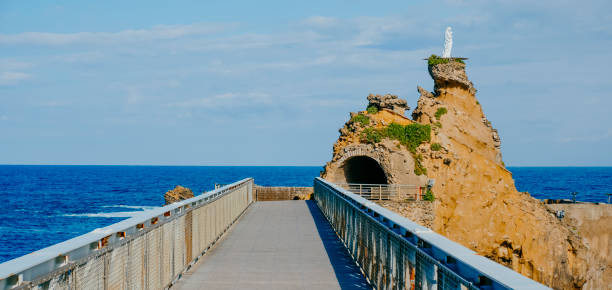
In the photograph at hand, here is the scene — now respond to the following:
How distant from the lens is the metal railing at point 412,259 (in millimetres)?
4477

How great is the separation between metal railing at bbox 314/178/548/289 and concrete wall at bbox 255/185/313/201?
26914 millimetres

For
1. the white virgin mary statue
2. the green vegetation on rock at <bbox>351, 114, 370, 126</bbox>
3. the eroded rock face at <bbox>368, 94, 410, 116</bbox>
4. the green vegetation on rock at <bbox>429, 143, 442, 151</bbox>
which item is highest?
the white virgin mary statue

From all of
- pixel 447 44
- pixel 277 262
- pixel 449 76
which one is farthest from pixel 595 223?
pixel 277 262

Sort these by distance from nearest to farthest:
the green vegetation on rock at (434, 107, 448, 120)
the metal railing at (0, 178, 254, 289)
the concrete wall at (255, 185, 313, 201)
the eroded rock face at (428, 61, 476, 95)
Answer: the metal railing at (0, 178, 254, 289), the concrete wall at (255, 185, 313, 201), the green vegetation on rock at (434, 107, 448, 120), the eroded rock face at (428, 61, 476, 95)

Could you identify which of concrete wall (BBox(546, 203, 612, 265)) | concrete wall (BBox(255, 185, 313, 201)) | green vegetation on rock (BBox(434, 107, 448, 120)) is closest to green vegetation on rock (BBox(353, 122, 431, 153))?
green vegetation on rock (BBox(434, 107, 448, 120))

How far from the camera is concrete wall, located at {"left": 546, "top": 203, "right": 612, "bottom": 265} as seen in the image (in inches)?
1960

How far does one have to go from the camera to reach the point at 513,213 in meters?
42.0

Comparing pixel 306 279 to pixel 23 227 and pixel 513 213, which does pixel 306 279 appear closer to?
pixel 513 213

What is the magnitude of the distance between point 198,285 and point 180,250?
895 mm

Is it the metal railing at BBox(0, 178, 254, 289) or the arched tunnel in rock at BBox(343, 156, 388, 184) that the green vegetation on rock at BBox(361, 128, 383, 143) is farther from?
the metal railing at BBox(0, 178, 254, 289)

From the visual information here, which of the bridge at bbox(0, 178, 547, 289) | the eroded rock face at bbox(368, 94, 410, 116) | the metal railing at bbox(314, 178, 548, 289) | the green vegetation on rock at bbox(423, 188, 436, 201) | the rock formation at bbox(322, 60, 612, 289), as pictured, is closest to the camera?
the metal railing at bbox(314, 178, 548, 289)

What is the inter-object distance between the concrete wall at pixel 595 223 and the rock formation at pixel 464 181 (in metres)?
3.24

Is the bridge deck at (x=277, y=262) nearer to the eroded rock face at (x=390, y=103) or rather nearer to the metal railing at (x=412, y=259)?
the metal railing at (x=412, y=259)

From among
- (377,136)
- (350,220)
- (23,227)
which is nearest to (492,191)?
(377,136)
